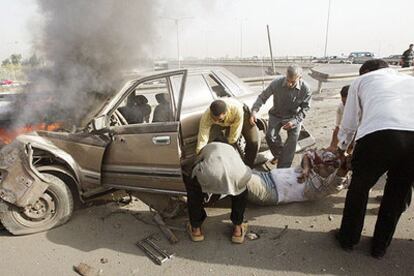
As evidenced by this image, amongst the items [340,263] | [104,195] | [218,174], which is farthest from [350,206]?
[104,195]

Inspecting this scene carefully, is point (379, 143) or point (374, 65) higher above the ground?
point (374, 65)

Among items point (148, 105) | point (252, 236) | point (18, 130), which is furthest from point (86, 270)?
point (148, 105)

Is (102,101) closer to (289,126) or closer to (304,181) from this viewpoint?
(289,126)

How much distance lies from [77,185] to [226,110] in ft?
6.67

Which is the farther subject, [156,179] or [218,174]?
[156,179]

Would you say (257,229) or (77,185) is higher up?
(77,185)

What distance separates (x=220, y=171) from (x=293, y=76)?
1.97m

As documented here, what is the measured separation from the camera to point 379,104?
2521 mm

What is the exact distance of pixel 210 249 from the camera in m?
3.13

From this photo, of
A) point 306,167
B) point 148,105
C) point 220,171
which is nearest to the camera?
point 220,171

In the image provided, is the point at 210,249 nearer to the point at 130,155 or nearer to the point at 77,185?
the point at 130,155

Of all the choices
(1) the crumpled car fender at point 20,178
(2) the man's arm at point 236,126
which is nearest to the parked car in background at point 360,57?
(2) the man's arm at point 236,126

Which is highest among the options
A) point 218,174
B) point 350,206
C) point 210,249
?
point 218,174

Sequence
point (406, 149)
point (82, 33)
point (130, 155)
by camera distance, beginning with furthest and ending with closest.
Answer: point (82, 33) → point (130, 155) → point (406, 149)
